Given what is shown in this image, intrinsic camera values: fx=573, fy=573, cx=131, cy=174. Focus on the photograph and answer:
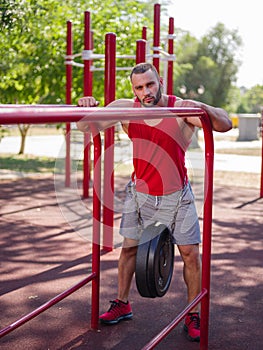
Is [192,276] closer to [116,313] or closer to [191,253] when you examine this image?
[191,253]

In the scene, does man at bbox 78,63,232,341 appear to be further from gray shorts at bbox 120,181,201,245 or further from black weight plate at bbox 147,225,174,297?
black weight plate at bbox 147,225,174,297

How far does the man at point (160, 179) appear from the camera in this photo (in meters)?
2.79

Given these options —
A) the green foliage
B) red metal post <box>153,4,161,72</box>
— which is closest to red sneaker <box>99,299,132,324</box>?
red metal post <box>153,4,161,72</box>

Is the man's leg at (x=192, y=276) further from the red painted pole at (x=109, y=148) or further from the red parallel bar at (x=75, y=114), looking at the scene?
the red painted pole at (x=109, y=148)

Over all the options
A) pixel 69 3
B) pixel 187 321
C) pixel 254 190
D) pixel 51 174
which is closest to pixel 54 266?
pixel 187 321

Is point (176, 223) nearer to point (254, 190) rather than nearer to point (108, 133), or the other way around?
point (108, 133)

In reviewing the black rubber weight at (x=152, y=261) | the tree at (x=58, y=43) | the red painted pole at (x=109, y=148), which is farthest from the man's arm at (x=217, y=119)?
the tree at (x=58, y=43)

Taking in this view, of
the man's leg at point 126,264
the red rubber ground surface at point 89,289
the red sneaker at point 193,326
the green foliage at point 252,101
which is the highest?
the green foliage at point 252,101

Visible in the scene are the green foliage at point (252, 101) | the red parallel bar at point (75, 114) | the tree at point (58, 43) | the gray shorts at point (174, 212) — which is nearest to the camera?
the red parallel bar at point (75, 114)

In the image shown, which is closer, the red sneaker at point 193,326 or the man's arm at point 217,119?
the man's arm at point 217,119

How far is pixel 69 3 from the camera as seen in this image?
985 centimetres

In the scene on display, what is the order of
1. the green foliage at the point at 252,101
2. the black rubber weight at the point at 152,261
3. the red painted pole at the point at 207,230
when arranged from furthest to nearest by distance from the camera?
1. the green foliage at the point at 252,101
2. the red painted pole at the point at 207,230
3. the black rubber weight at the point at 152,261

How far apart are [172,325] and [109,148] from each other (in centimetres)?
271

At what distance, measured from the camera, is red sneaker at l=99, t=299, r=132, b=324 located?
3117 millimetres
